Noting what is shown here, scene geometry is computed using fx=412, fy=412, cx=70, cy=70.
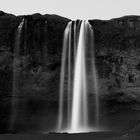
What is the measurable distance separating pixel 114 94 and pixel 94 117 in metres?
3.49

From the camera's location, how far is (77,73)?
46469mm

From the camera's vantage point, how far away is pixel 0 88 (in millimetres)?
49594

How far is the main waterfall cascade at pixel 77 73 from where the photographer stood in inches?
1818

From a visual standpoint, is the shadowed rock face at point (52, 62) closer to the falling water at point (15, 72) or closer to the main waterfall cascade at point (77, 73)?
the falling water at point (15, 72)

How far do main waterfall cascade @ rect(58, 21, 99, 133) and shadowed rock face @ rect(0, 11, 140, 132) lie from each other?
76cm

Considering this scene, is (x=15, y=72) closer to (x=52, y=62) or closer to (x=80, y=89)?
(x=52, y=62)

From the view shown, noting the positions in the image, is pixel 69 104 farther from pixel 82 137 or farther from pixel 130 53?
pixel 82 137

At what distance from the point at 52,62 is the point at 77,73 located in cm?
356

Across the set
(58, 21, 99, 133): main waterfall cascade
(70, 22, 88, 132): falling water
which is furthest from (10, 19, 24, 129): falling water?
(70, 22, 88, 132): falling water

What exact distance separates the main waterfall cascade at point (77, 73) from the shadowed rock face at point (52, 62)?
0.76 meters

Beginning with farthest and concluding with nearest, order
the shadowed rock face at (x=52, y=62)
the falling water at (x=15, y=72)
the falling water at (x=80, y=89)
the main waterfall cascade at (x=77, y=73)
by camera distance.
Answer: the falling water at (x=15, y=72) → the shadowed rock face at (x=52, y=62) → the main waterfall cascade at (x=77, y=73) → the falling water at (x=80, y=89)

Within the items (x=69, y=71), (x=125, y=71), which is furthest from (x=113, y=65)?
(x=69, y=71)

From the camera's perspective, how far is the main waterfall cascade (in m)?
46.2

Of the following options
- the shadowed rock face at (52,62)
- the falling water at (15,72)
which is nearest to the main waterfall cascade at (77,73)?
the shadowed rock face at (52,62)
